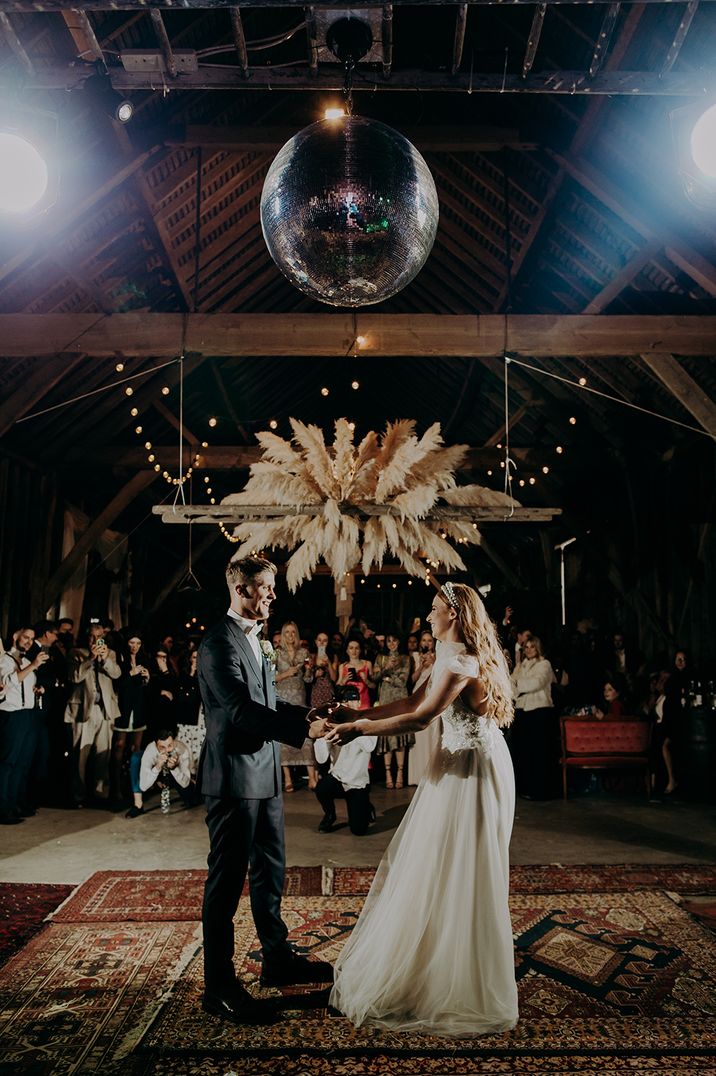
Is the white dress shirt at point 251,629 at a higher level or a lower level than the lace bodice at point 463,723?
higher

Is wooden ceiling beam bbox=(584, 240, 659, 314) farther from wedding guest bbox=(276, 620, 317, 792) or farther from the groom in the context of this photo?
the groom

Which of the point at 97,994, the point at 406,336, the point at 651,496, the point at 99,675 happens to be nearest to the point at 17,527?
the point at 99,675

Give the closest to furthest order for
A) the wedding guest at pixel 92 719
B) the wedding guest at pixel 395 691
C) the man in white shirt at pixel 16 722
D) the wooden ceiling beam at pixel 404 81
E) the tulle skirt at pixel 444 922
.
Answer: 1. the tulle skirt at pixel 444 922
2. the wooden ceiling beam at pixel 404 81
3. the man in white shirt at pixel 16 722
4. the wedding guest at pixel 92 719
5. the wedding guest at pixel 395 691

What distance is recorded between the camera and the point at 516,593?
14336 mm

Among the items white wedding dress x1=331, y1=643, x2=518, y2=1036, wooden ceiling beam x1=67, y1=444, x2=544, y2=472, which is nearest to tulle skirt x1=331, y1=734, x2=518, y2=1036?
white wedding dress x1=331, y1=643, x2=518, y2=1036

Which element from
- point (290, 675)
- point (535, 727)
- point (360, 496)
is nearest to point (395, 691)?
point (290, 675)

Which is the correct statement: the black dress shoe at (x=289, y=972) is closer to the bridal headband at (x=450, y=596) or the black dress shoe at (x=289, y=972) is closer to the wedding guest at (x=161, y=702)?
the bridal headband at (x=450, y=596)

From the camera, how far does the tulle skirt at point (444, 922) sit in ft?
8.98

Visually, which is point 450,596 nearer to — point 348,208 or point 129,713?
point 348,208

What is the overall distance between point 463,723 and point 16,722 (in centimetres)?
467

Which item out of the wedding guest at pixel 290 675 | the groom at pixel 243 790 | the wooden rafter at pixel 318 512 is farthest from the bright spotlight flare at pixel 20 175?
the wedding guest at pixel 290 675

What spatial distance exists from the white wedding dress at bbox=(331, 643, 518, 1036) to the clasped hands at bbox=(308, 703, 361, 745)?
1.18 ft

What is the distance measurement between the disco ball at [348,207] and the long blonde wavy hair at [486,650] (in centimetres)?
133

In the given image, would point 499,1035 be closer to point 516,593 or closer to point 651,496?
point 651,496
